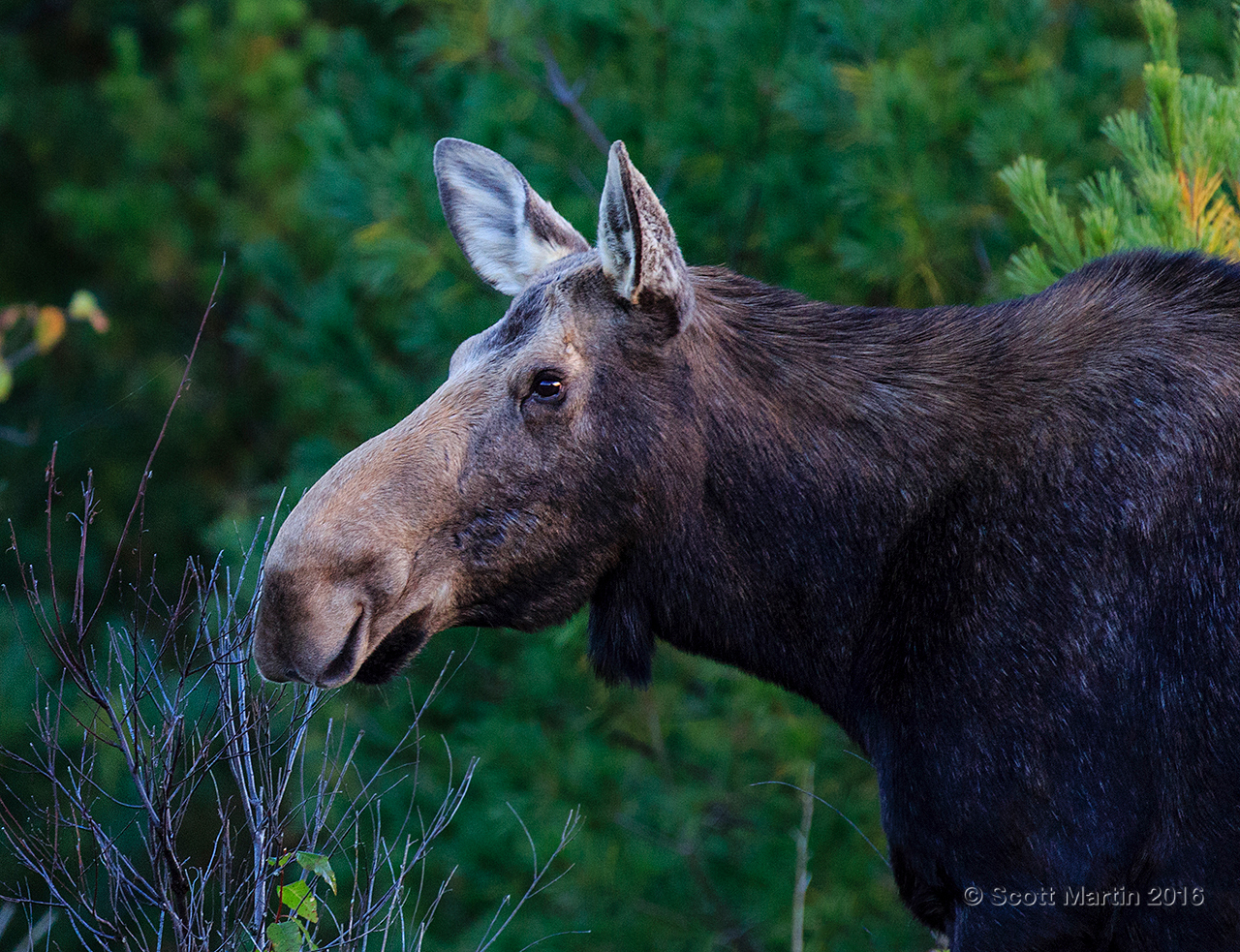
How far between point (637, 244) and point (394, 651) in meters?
0.98

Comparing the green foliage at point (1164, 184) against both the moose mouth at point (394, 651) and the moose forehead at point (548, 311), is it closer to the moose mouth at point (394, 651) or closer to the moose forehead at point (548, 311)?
the moose forehead at point (548, 311)

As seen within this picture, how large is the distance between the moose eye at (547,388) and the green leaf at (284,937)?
115cm

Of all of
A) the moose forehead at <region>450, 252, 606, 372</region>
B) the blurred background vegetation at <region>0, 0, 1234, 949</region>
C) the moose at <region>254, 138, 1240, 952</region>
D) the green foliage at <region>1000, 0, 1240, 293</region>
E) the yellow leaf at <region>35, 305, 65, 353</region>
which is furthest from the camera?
the yellow leaf at <region>35, 305, 65, 353</region>

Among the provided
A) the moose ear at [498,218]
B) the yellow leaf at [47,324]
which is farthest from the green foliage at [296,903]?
the yellow leaf at [47,324]

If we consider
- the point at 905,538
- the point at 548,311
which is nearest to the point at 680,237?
the point at 548,311

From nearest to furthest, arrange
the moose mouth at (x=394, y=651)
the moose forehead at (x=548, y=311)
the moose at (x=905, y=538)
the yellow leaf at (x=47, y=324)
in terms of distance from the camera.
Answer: the moose at (x=905, y=538) → the moose mouth at (x=394, y=651) → the moose forehead at (x=548, y=311) → the yellow leaf at (x=47, y=324)

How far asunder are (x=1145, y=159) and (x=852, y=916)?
3649mm

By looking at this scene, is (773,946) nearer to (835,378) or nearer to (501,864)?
(501,864)

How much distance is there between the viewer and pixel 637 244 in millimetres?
2914

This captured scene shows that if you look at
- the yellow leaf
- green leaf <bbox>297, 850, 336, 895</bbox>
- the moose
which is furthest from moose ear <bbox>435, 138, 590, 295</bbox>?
the yellow leaf

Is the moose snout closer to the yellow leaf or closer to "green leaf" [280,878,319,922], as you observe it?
"green leaf" [280,878,319,922]

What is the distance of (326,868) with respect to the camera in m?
2.73

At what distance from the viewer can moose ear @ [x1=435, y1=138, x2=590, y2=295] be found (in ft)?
11.9

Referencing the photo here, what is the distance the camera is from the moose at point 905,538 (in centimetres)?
263
